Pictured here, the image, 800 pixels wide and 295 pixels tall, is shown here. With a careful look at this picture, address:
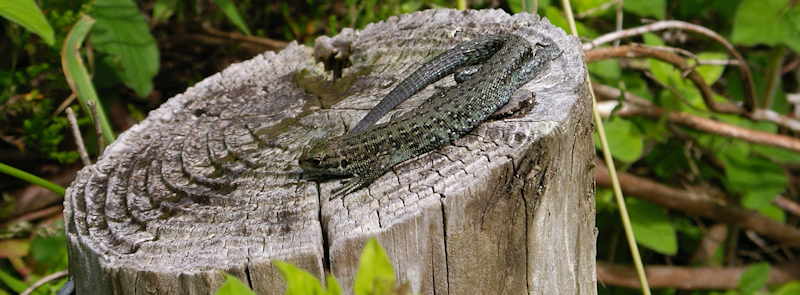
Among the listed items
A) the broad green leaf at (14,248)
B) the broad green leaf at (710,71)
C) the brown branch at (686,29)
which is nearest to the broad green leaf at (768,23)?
the brown branch at (686,29)

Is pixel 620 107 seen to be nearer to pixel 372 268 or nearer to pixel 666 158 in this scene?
pixel 666 158

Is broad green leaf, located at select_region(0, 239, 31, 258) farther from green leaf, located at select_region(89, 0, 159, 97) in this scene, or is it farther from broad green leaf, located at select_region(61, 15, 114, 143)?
broad green leaf, located at select_region(61, 15, 114, 143)

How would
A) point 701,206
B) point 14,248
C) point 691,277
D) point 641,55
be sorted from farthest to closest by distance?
point 701,206 < point 691,277 < point 14,248 < point 641,55

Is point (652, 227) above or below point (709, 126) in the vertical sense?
below

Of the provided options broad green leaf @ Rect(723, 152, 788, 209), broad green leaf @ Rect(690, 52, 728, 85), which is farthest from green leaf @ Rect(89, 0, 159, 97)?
broad green leaf @ Rect(723, 152, 788, 209)

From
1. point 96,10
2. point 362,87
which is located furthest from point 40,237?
point 362,87

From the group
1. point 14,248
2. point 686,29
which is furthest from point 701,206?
point 14,248
